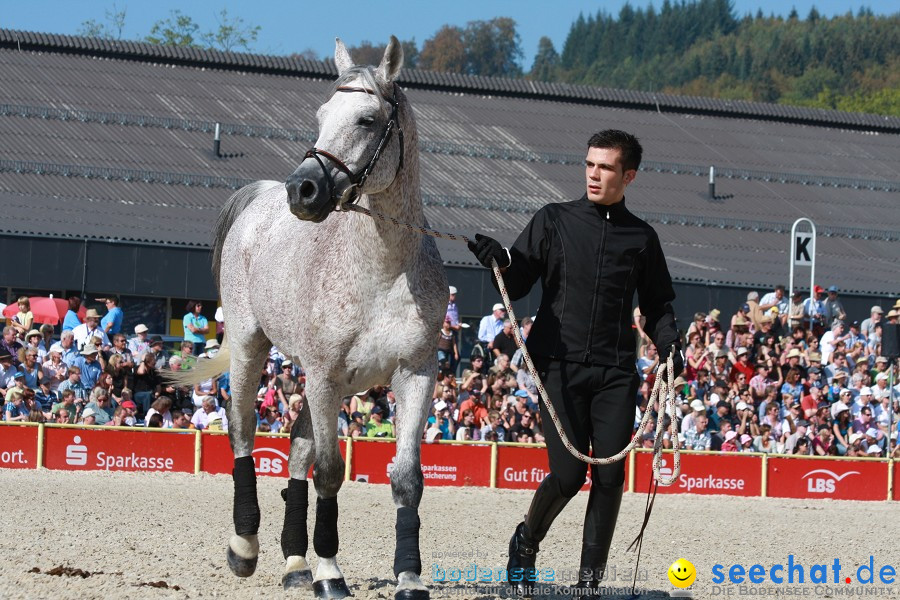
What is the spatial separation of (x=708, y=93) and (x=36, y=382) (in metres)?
102

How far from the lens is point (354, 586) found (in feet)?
23.2

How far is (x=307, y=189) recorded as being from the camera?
5.70 m

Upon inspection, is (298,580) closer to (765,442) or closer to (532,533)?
(532,533)

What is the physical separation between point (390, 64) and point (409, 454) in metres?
1.83

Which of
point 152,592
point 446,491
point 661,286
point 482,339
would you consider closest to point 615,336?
point 661,286

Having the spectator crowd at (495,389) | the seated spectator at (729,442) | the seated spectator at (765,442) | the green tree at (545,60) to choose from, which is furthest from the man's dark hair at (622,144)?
the green tree at (545,60)

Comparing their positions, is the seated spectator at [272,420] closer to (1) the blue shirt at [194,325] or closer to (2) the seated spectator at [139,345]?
(2) the seated spectator at [139,345]

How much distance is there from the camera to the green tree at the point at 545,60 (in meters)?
142

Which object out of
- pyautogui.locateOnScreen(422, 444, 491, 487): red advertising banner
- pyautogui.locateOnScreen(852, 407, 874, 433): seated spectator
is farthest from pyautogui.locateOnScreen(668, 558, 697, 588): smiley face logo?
pyautogui.locateOnScreen(852, 407, 874, 433): seated spectator

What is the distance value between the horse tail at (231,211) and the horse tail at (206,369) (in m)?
0.55

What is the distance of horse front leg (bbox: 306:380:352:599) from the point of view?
6426 mm

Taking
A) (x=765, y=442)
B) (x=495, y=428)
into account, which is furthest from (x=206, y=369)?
(x=765, y=442)

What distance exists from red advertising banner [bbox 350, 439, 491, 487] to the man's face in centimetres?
866

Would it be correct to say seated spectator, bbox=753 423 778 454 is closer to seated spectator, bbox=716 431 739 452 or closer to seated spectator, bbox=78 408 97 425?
seated spectator, bbox=716 431 739 452
